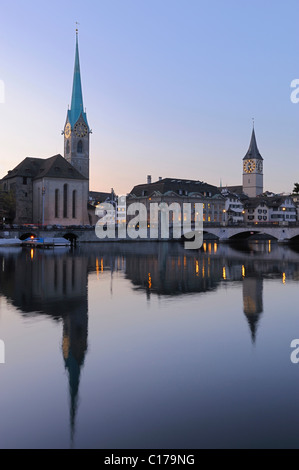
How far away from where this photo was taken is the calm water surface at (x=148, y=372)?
7.58m

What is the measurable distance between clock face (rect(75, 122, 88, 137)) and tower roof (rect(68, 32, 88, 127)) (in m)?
1.31

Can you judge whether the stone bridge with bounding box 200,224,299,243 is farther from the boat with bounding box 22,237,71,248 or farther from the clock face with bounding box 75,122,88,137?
the clock face with bounding box 75,122,88,137

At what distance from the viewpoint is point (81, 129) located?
117m

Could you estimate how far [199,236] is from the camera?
109438 millimetres

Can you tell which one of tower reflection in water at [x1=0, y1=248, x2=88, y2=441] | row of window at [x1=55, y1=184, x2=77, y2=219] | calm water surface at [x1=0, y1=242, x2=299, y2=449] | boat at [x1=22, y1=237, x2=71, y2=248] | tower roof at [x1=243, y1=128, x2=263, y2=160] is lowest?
calm water surface at [x1=0, y1=242, x2=299, y2=449]

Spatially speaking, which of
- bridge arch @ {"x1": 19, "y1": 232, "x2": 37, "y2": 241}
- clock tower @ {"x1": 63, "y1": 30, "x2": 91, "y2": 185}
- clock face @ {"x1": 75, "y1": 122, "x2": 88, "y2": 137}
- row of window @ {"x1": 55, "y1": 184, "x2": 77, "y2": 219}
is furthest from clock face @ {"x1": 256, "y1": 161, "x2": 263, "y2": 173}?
bridge arch @ {"x1": 19, "y1": 232, "x2": 37, "y2": 241}

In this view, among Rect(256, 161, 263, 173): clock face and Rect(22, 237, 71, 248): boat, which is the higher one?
Rect(256, 161, 263, 173): clock face

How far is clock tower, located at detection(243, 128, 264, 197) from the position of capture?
561 feet

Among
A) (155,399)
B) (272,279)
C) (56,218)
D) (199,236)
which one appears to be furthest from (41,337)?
(199,236)

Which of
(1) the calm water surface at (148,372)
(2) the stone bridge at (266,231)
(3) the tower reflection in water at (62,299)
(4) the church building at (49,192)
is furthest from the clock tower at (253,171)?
(1) the calm water surface at (148,372)

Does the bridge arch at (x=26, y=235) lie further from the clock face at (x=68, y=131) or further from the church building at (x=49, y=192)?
the clock face at (x=68, y=131)

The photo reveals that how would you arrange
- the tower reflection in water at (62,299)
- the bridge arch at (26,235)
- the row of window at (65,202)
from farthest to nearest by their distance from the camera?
the row of window at (65,202) < the bridge arch at (26,235) < the tower reflection in water at (62,299)

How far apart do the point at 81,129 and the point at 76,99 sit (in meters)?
8.68
